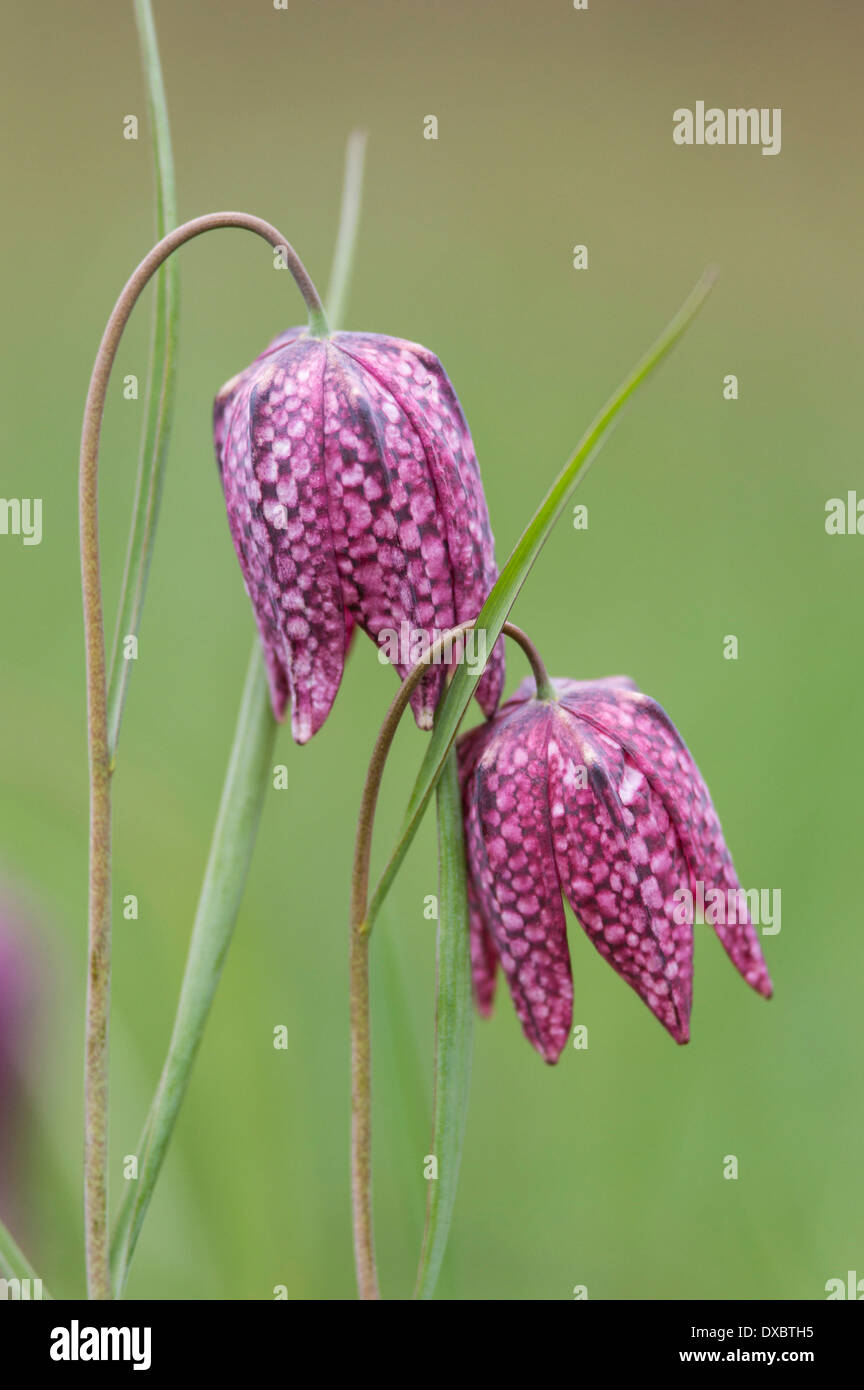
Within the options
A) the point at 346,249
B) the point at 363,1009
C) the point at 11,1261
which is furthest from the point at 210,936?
the point at 346,249

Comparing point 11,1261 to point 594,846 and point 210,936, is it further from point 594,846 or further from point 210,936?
point 594,846

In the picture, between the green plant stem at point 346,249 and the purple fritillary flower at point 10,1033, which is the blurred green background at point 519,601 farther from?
the green plant stem at point 346,249

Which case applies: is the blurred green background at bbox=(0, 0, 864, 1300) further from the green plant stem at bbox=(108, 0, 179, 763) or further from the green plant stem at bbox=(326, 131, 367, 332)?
the green plant stem at bbox=(326, 131, 367, 332)

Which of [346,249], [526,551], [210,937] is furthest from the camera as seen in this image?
[346,249]

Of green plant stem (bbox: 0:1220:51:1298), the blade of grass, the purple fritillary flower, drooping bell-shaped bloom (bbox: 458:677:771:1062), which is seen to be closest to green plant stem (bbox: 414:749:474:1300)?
drooping bell-shaped bloom (bbox: 458:677:771:1062)

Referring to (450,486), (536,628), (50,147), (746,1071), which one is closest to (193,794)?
(536,628)
